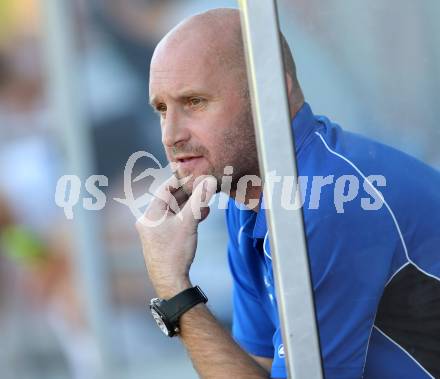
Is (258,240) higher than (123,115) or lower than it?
lower

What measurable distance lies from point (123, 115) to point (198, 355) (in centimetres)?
312

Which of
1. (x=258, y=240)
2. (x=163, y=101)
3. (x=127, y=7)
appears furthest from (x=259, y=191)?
(x=127, y=7)

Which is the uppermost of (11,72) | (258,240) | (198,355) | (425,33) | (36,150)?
(11,72)

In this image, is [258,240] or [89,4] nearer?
[258,240]

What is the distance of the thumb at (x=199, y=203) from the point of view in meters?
1.79

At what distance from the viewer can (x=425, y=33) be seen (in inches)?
53.9

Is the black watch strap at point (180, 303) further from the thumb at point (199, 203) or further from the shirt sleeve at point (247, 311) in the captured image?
the shirt sleeve at point (247, 311)

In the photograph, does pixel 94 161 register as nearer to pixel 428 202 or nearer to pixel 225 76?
pixel 225 76

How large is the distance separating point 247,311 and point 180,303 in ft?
1.81

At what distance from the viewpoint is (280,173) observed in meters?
1.35

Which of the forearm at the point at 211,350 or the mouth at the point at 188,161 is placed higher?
the mouth at the point at 188,161

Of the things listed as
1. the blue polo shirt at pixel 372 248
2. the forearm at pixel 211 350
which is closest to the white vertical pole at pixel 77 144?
the forearm at pixel 211 350

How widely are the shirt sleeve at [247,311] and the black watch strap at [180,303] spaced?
36 centimetres

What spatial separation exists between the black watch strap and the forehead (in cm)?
39
